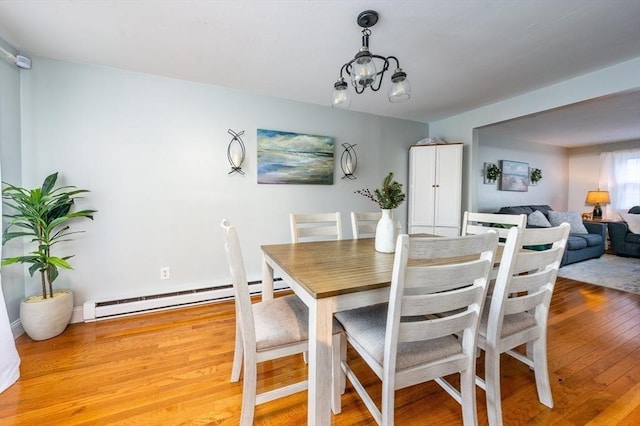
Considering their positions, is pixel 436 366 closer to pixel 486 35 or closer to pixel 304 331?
pixel 304 331

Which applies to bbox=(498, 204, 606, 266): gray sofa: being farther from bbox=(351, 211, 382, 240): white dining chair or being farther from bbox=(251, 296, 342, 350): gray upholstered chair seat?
bbox=(251, 296, 342, 350): gray upholstered chair seat

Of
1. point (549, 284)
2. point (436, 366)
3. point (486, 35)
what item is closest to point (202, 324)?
point (436, 366)

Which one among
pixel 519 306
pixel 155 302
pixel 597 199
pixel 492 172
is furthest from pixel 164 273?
pixel 597 199

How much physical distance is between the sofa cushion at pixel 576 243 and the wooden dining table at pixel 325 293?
3.72 meters

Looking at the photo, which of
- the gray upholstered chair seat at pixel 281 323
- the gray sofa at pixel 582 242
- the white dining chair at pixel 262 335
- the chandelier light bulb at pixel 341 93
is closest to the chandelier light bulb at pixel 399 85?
the chandelier light bulb at pixel 341 93

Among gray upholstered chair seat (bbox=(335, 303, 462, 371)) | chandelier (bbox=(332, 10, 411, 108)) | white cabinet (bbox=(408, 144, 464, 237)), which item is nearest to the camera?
gray upholstered chair seat (bbox=(335, 303, 462, 371))

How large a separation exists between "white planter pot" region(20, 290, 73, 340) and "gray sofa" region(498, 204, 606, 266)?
18.4ft

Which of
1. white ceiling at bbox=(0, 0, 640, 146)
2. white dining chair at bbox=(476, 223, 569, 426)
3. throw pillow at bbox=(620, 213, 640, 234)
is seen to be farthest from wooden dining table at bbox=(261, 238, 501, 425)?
throw pillow at bbox=(620, 213, 640, 234)

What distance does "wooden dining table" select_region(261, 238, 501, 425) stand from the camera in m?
0.98

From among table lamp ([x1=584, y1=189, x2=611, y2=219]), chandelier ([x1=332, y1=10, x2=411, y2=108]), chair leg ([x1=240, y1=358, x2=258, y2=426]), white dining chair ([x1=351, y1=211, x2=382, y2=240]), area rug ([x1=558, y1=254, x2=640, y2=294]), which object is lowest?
area rug ([x1=558, y1=254, x2=640, y2=294])

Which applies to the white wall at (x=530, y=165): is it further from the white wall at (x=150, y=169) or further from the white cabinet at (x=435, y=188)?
the white wall at (x=150, y=169)

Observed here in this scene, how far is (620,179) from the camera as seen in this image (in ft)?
17.3

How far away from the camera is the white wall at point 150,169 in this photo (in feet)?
7.12

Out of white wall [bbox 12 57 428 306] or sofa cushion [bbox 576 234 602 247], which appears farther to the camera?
sofa cushion [bbox 576 234 602 247]
